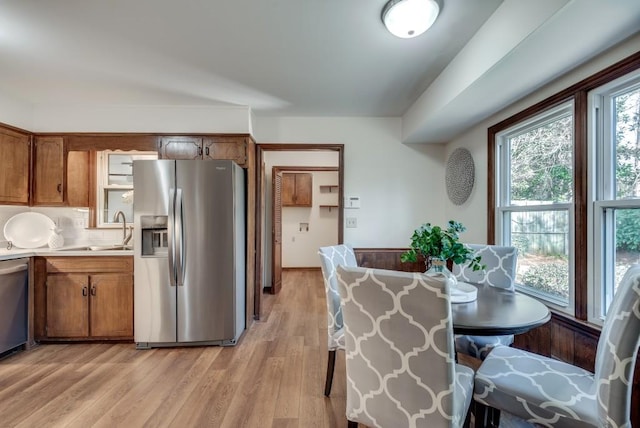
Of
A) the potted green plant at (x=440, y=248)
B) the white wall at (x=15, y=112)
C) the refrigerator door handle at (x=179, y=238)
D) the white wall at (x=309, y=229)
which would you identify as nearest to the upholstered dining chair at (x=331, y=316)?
the potted green plant at (x=440, y=248)

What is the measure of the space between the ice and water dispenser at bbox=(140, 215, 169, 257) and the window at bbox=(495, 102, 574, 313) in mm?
2986

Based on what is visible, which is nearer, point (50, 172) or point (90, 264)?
point (90, 264)

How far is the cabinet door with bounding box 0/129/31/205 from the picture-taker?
2.74 m

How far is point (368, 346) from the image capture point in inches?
48.2

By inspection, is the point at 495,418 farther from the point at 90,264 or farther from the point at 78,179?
the point at 78,179

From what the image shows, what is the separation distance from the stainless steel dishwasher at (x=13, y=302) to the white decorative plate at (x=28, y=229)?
0.47 meters

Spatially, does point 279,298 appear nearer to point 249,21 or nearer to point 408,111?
point 408,111

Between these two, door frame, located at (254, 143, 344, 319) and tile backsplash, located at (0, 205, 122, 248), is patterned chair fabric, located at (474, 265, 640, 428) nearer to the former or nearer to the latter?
door frame, located at (254, 143, 344, 319)

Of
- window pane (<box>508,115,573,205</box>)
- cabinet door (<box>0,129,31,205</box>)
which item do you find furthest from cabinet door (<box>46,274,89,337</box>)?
window pane (<box>508,115,573,205</box>)

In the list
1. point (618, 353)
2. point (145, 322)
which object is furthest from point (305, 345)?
point (618, 353)

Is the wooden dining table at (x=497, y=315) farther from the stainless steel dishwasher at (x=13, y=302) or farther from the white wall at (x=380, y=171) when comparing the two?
the stainless steel dishwasher at (x=13, y=302)

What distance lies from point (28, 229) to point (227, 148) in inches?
84.1

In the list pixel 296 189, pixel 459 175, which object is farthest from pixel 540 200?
pixel 296 189

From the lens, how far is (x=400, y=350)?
3.73ft
